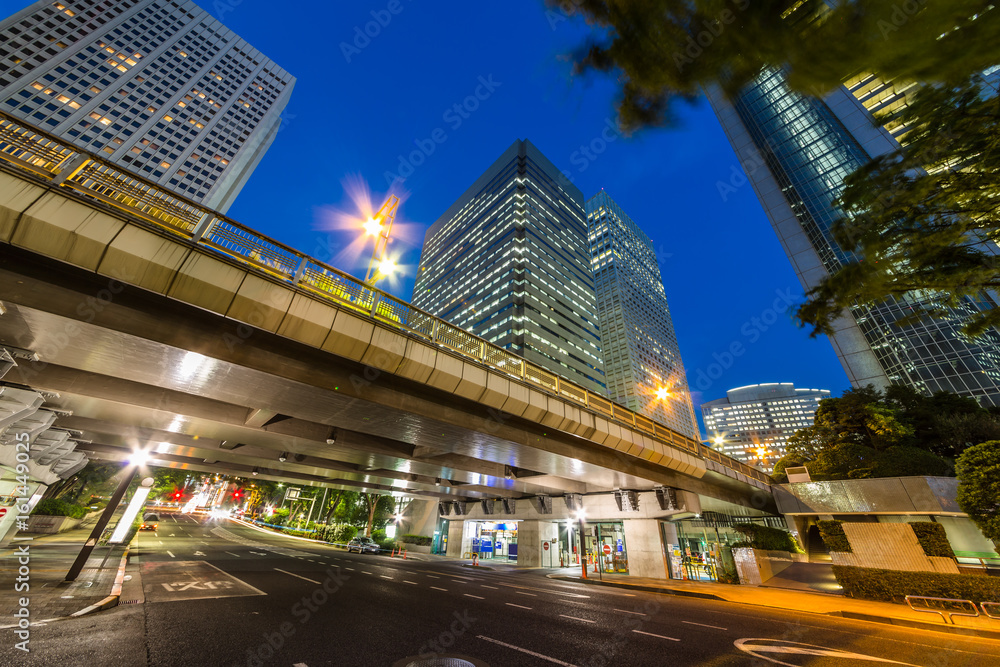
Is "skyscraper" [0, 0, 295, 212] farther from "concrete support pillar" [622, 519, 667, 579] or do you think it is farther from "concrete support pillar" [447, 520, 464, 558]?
"concrete support pillar" [622, 519, 667, 579]

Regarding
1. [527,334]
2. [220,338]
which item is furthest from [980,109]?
[527,334]

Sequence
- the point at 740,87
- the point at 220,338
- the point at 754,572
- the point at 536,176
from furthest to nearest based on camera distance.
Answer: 1. the point at 536,176
2. the point at 754,572
3. the point at 220,338
4. the point at 740,87

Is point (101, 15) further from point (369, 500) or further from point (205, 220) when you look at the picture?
point (205, 220)

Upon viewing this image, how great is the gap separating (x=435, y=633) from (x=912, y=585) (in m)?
17.4

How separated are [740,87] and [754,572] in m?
23.8

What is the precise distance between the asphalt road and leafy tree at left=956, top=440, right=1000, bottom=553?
7904 mm

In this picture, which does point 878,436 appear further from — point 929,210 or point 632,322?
point 632,322

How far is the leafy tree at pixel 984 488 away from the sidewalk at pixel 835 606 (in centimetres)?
446

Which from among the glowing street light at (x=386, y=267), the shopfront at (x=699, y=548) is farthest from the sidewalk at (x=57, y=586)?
the shopfront at (x=699, y=548)

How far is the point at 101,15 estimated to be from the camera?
8025 centimetres

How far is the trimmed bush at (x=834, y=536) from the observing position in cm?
1856

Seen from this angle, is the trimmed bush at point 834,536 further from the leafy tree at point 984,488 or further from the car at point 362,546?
the car at point 362,546

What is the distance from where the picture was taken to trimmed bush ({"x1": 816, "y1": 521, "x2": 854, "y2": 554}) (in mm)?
18562

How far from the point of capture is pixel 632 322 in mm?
134750
